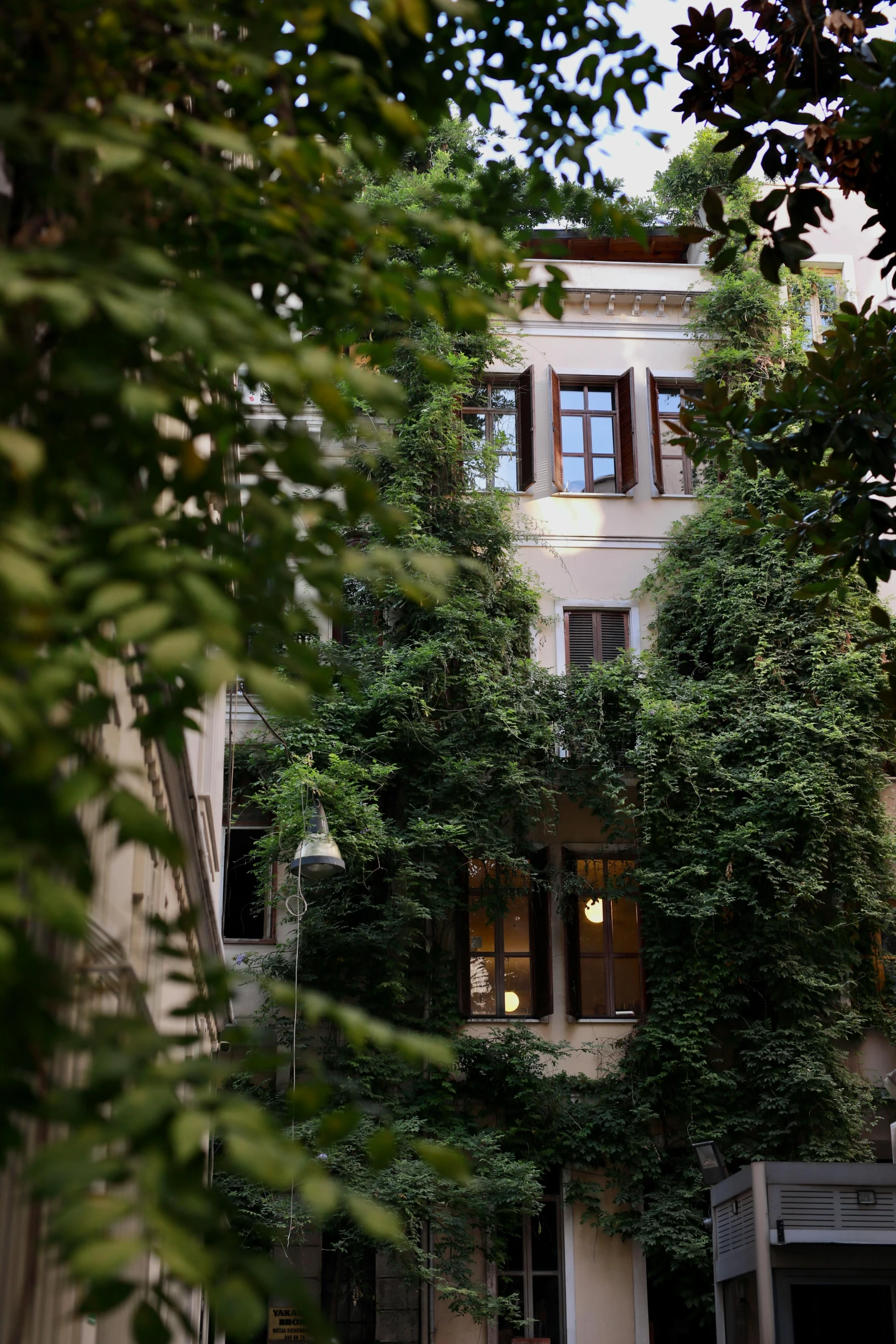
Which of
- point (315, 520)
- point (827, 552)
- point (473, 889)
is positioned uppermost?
point (473, 889)

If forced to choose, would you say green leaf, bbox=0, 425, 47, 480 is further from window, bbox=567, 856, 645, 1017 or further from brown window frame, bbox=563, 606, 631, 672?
brown window frame, bbox=563, 606, 631, 672

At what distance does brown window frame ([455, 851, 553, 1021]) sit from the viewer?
65.7ft

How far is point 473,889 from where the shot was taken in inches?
791

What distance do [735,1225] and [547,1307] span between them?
6254mm

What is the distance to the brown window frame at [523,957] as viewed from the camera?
20016 millimetres

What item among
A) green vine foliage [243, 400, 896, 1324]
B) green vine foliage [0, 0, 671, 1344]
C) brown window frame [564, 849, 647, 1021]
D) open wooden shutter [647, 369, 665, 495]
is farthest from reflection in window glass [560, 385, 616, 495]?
green vine foliage [0, 0, 671, 1344]

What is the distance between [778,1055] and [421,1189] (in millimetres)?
4991

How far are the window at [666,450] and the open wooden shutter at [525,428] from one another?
6.13 feet

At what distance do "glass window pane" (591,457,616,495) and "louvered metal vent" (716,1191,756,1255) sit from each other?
11924 millimetres

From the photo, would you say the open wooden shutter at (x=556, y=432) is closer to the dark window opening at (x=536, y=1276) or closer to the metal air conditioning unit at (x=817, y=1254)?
the dark window opening at (x=536, y=1276)

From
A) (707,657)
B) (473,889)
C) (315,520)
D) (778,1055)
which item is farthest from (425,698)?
(315,520)

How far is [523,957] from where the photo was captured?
67.1 feet

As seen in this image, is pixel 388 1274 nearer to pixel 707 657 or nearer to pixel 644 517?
pixel 707 657

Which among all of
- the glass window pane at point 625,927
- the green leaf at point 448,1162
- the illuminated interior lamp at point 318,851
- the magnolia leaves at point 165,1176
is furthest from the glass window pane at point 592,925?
the magnolia leaves at point 165,1176
